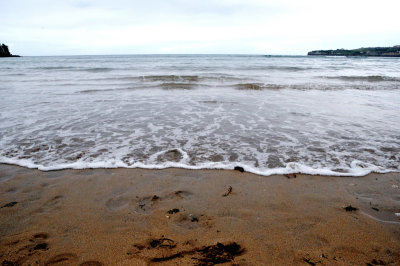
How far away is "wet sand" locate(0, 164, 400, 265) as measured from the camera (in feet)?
7.48

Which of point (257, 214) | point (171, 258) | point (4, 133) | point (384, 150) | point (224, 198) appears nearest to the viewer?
point (171, 258)

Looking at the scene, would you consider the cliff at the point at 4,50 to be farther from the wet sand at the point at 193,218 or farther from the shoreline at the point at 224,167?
the wet sand at the point at 193,218

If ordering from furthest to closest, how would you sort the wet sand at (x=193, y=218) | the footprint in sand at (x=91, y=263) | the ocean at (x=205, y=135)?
the ocean at (x=205, y=135) → the wet sand at (x=193, y=218) → the footprint in sand at (x=91, y=263)

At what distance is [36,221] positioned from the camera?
276cm

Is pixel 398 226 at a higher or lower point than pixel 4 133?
lower

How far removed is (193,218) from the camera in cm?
281

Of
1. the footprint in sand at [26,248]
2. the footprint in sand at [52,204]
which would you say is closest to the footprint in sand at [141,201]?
the footprint in sand at [52,204]

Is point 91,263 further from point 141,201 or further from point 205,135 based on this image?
point 205,135

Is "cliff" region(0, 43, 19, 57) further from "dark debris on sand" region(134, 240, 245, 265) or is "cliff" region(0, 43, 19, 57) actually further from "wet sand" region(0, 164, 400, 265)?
"dark debris on sand" region(134, 240, 245, 265)

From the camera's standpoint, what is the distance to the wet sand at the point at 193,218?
2281 millimetres

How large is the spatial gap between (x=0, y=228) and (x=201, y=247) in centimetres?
213

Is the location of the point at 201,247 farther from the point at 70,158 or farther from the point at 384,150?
the point at 384,150

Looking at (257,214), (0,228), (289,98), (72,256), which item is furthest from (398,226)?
(289,98)

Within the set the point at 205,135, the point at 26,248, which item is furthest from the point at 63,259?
the point at 205,135
